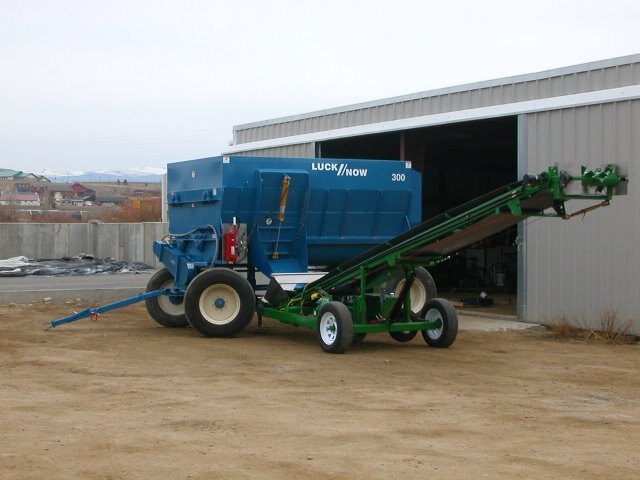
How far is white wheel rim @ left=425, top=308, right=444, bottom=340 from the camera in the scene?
14180 millimetres

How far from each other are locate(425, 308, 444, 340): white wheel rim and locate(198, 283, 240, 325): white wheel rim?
9.66ft

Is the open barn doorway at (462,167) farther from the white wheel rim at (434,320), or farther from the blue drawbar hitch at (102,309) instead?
the blue drawbar hitch at (102,309)

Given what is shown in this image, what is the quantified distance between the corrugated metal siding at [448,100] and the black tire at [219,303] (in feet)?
21.0

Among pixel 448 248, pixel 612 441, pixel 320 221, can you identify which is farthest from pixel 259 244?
pixel 612 441

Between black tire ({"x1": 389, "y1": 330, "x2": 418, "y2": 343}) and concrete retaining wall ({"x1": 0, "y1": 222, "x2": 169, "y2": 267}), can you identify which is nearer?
black tire ({"x1": 389, "y1": 330, "x2": 418, "y2": 343})

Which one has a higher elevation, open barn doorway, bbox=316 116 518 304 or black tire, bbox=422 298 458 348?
open barn doorway, bbox=316 116 518 304

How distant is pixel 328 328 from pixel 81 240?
70.9 ft

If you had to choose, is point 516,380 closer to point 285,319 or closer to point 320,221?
point 285,319

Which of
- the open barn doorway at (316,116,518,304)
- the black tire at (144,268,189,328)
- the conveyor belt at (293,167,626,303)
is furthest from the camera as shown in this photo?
the open barn doorway at (316,116,518,304)

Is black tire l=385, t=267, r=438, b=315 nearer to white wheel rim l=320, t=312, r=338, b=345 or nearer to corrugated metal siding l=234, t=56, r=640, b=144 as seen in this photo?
white wheel rim l=320, t=312, r=338, b=345

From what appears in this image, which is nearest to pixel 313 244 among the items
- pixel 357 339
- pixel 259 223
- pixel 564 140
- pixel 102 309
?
pixel 259 223

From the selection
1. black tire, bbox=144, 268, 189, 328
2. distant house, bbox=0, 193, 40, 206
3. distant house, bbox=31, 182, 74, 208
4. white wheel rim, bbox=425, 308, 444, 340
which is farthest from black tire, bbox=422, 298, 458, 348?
distant house, bbox=0, 193, 40, 206

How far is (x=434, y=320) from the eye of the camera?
47.0 feet

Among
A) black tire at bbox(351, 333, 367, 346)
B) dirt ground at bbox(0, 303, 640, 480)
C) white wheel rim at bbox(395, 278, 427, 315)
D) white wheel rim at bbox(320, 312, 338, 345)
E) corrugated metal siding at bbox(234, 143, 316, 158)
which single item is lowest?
dirt ground at bbox(0, 303, 640, 480)
